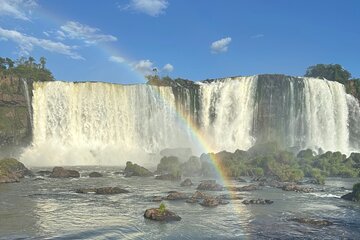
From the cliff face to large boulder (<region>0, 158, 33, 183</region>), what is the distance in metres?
13.2

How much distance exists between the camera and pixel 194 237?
44.1 feet

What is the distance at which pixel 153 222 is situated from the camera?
15352mm

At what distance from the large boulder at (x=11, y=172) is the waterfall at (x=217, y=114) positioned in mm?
14061

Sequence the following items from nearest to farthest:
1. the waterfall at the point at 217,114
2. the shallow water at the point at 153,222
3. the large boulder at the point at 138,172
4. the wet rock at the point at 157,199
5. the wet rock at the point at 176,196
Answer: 1. the shallow water at the point at 153,222
2. the wet rock at the point at 157,199
3. the wet rock at the point at 176,196
4. the large boulder at the point at 138,172
5. the waterfall at the point at 217,114

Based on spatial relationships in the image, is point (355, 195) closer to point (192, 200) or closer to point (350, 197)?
point (350, 197)

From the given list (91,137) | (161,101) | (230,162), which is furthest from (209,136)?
(230,162)

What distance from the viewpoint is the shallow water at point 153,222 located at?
13781 mm

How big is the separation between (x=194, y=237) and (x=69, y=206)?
6.54 metres

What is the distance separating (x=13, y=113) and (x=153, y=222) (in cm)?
3342

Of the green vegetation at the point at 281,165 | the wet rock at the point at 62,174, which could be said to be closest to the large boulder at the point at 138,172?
the green vegetation at the point at 281,165

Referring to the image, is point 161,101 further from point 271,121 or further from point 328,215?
point 328,215

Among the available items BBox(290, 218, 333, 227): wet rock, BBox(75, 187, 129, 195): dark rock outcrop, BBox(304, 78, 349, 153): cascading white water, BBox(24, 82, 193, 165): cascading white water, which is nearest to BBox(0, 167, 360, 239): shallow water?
BBox(290, 218, 333, 227): wet rock

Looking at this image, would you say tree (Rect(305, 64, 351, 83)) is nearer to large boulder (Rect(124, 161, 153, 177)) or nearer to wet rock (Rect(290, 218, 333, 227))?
large boulder (Rect(124, 161, 153, 177))

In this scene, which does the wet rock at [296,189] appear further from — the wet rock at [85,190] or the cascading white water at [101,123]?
the cascading white water at [101,123]
